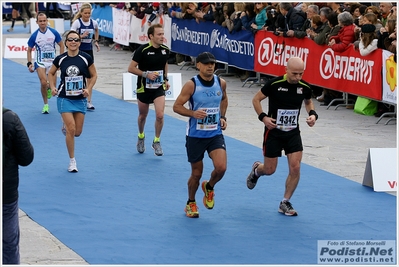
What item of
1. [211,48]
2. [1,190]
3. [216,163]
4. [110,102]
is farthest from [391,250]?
[211,48]

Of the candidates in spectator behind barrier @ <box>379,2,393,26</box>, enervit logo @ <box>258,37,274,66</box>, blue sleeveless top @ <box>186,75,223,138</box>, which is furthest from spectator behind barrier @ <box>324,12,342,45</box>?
blue sleeveless top @ <box>186,75,223,138</box>

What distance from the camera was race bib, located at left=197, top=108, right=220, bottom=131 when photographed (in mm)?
9648

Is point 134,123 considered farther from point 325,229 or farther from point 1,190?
point 1,190

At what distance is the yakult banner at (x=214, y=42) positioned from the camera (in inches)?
844

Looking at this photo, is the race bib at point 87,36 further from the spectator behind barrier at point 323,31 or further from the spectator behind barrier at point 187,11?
the spectator behind barrier at point 187,11

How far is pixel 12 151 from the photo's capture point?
277 inches

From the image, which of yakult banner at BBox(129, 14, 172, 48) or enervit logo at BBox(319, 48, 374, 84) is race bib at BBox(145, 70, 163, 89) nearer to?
enervit logo at BBox(319, 48, 374, 84)

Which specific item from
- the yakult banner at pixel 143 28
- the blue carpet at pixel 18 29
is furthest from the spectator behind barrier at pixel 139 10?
the blue carpet at pixel 18 29

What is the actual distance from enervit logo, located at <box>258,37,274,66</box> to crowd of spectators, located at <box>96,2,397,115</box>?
0.31 metres

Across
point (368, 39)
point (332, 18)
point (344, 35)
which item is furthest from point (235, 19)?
point (368, 39)

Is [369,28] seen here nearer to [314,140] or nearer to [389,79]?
[389,79]

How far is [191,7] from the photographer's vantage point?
2388 centimetres

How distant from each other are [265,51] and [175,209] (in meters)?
10.8

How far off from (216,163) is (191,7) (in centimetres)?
1476
